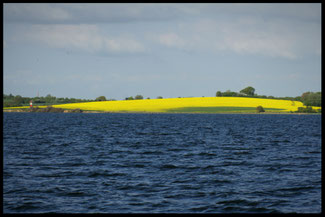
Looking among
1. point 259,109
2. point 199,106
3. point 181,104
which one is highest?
point 181,104

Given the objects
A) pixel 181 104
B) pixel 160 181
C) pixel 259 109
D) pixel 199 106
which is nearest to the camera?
pixel 160 181

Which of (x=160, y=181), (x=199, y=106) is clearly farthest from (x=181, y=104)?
(x=160, y=181)

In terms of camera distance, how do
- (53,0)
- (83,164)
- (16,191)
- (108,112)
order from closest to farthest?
1. (53,0)
2. (16,191)
3. (83,164)
4. (108,112)

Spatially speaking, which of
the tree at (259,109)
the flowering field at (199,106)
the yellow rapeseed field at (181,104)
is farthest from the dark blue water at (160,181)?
the yellow rapeseed field at (181,104)

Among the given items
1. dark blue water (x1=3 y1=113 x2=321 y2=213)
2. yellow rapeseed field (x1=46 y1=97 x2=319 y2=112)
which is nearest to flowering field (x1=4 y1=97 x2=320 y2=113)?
yellow rapeseed field (x1=46 y1=97 x2=319 y2=112)

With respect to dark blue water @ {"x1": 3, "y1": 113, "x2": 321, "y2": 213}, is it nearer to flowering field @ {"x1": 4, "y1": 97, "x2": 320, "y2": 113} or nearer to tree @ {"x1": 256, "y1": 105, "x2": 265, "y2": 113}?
tree @ {"x1": 256, "y1": 105, "x2": 265, "y2": 113}

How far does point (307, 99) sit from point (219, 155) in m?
166

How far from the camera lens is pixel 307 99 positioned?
618ft

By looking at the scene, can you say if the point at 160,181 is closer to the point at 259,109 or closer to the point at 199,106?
the point at 259,109

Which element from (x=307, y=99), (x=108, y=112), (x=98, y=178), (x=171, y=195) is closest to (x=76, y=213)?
(x=171, y=195)

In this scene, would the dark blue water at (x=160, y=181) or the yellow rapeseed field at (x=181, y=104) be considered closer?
the dark blue water at (x=160, y=181)

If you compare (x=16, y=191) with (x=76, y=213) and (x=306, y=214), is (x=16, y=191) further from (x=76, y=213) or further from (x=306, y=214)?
(x=306, y=214)

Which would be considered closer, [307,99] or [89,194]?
[89,194]

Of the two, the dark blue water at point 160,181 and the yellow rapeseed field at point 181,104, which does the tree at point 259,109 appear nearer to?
the yellow rapeseed field at point 181,104
